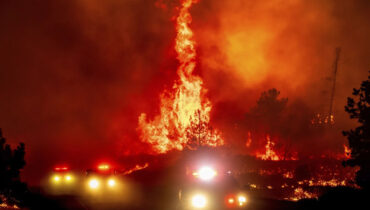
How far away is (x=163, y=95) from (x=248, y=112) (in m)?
12.9

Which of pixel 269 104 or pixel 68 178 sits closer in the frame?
pixel 68 178

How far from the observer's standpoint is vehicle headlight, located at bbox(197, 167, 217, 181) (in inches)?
529

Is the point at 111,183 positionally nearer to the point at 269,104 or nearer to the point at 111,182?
the point at 111,182

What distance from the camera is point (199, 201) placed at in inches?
512

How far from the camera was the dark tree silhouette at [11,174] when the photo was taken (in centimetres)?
1980

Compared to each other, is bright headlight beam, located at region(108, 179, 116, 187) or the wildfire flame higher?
the wildfire flame

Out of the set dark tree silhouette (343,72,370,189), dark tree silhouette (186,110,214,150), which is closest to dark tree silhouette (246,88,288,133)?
dark tree silhouette (186,110,214,150)

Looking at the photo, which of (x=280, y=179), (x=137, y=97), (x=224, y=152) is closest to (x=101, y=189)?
(x=280, y=179)

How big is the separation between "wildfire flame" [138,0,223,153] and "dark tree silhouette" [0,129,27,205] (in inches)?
1005

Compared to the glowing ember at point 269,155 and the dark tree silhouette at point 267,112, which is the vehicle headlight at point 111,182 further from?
the dark tree silhouette at point 267,112

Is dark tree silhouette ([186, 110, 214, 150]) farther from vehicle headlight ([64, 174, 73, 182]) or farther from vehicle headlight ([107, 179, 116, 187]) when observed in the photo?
vehicle headlight ([64, 174, 73, 182])

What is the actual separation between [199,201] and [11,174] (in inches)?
448

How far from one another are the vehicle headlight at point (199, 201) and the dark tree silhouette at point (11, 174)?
1048 cm

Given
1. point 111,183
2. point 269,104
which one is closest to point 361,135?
point 111,183
